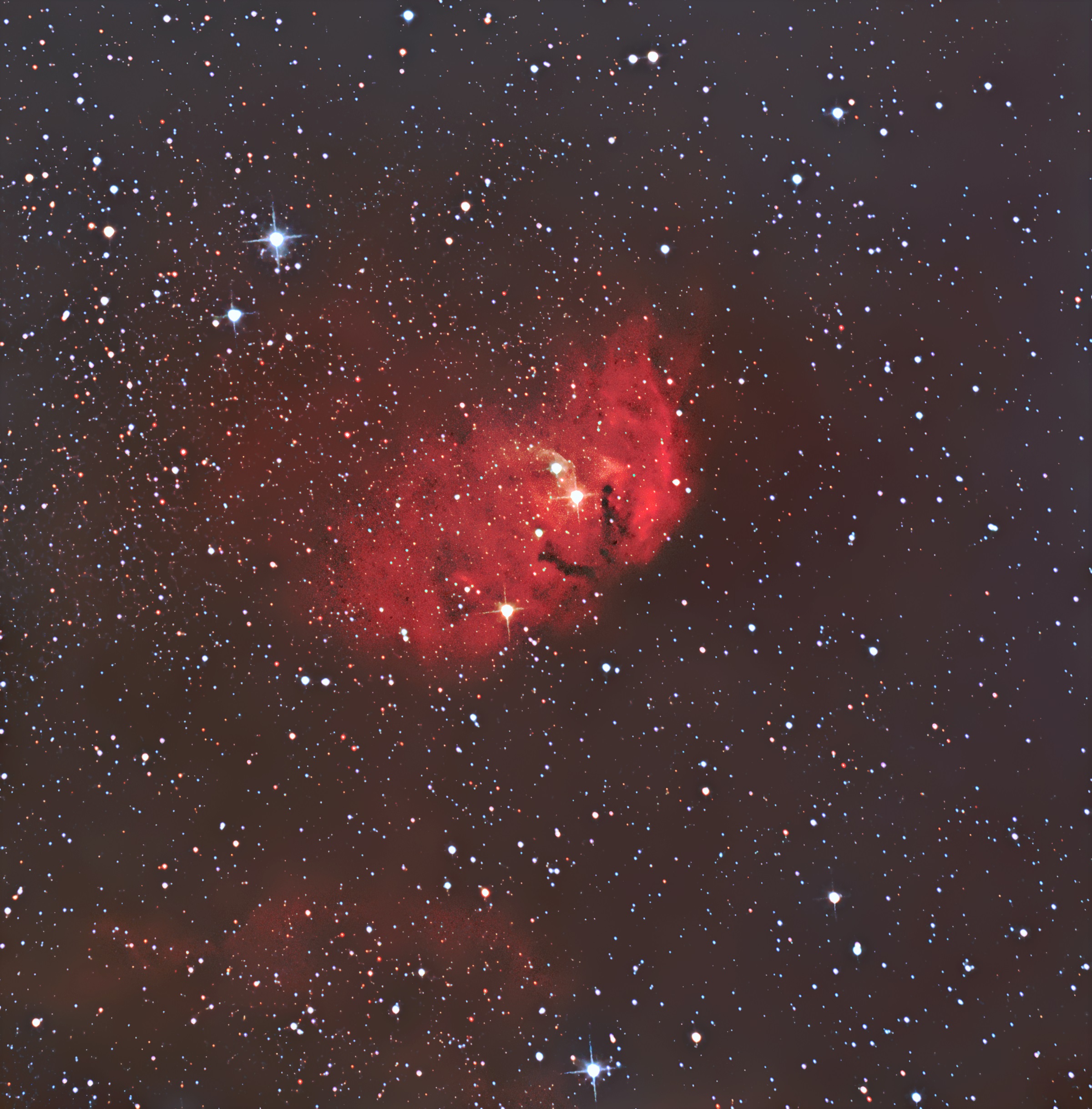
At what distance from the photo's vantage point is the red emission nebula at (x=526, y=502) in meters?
0.39

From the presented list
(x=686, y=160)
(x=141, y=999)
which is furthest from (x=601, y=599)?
(x=141, y=999)

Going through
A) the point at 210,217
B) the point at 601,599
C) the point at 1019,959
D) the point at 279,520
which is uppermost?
the point at 210,217

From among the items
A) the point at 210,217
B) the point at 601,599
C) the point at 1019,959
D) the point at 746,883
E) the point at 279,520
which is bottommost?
the point at 1019,959

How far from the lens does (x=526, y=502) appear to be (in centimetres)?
40

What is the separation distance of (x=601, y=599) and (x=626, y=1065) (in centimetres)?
34

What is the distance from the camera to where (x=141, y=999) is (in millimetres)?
405

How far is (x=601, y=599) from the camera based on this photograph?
401 millimetres

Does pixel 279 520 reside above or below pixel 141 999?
above

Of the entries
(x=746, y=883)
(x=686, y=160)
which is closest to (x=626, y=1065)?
(x=746, y=883)

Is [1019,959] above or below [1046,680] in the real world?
below

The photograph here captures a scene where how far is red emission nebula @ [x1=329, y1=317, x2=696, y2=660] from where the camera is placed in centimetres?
39

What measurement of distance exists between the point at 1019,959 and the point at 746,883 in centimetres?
21

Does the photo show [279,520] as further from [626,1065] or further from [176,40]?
[626,1065]

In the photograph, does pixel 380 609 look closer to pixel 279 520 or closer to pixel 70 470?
pixel 279 520
